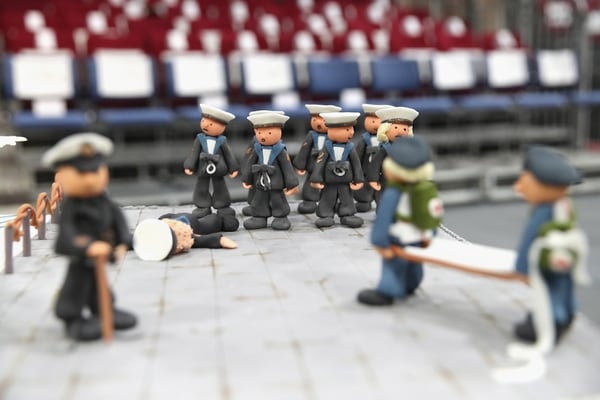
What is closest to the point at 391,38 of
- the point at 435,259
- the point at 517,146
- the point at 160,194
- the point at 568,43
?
the point at 517,146

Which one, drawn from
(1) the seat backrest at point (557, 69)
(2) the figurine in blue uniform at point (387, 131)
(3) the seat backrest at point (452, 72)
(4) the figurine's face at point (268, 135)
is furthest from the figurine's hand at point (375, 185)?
(1) the seat backrest at point (557, 69)

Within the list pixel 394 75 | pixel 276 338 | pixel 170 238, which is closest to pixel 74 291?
pixel 276 338

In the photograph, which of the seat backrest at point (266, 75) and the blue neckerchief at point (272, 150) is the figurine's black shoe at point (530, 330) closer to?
the blue neckerchief at point (272, 150)

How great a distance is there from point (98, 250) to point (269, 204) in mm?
1684

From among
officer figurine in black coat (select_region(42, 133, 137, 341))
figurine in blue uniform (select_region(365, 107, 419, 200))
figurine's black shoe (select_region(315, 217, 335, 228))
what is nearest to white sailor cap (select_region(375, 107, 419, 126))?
figurine in blue uniform (select_region(365, 107, 419, 200))

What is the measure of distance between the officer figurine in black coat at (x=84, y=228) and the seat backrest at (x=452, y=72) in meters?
5.06

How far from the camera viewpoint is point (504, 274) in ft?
7.26

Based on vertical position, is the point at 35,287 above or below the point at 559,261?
below

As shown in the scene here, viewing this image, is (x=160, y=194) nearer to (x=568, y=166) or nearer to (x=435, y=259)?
(x=435, y=259)

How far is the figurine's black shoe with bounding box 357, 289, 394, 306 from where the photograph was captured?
250 centimetres

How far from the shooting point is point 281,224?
145 inches

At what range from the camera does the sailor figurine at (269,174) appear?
11.5 feet

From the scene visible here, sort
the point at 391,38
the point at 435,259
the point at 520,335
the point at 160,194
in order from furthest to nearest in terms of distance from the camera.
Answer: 1. the point at 391,38
2. the point at 160,194
3. the point at 435,259
4. the point at 520,335

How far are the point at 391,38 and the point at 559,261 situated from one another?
18.5ft
